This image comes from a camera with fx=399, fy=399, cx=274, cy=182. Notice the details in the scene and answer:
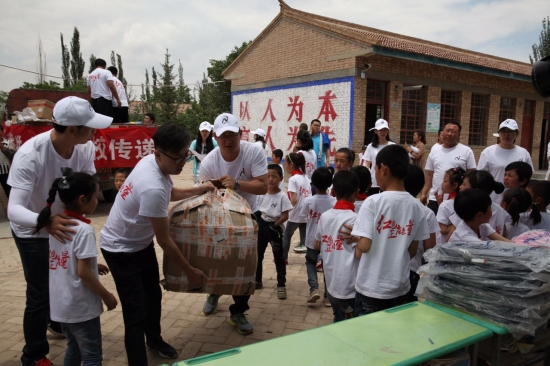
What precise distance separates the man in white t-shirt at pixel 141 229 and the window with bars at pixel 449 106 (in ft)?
42.3

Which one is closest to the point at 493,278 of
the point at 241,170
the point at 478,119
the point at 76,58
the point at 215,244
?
the point at 215,244

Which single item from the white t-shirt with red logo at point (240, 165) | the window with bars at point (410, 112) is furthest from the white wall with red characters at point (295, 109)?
the white t-shirt with red logo at point (240, 165)

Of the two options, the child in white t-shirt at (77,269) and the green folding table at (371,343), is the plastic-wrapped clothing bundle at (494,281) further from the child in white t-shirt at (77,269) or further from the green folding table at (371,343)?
the child in white t-shirt at (77,269)

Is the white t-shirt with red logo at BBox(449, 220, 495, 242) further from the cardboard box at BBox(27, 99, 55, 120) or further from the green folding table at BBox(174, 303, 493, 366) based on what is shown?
the cardboard box at BBox(27, 99, 55, 120)

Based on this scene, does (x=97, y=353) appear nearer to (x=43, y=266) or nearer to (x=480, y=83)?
(x=43, y=266)

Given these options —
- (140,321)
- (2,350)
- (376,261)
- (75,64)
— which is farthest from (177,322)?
(75,64)

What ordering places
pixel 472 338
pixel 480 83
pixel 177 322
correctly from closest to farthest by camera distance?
pixel 472 338
pixel 177 322
pixel 480 83

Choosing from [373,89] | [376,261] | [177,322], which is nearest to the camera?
[376,261]

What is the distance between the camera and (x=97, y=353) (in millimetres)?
2150

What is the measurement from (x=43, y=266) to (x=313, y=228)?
2.23 metres

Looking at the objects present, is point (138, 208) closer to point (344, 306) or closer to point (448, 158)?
point (344, 306)

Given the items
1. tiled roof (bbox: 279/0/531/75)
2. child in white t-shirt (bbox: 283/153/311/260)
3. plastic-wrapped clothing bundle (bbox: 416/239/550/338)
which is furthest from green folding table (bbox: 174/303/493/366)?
tiled roof (bbox: 279/0/531/75)

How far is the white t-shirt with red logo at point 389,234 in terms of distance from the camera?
7.29 feet

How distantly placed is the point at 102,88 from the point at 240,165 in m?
5.15
